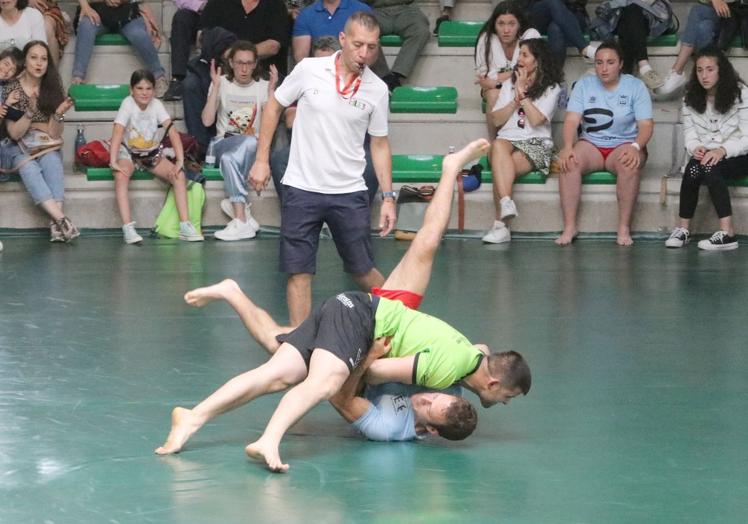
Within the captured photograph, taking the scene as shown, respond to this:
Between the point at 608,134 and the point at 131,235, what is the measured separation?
374 cm

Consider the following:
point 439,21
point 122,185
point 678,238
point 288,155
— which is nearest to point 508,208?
point 678,238

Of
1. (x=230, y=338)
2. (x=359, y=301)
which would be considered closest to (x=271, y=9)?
(x=230, y=338)

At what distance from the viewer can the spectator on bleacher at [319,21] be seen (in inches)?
430

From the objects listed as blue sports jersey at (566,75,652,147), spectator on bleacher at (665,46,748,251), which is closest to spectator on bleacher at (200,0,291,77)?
blue sports jersey at (566,75,652,147)

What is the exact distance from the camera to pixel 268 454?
15.0ft

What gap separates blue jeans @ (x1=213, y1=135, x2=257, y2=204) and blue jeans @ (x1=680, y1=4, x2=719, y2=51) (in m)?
3.79

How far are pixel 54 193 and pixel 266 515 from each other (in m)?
6.57

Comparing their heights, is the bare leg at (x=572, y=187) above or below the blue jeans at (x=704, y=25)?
below

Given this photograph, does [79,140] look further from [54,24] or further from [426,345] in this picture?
[426,345]

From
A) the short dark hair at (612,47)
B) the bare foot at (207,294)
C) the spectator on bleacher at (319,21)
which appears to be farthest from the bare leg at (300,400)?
the spectator on bleacher at (319,21)

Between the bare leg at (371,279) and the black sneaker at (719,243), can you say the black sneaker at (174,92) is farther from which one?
the bare leg at (371,279)

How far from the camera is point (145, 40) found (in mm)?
11484

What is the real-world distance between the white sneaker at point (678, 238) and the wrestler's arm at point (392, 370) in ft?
17.7

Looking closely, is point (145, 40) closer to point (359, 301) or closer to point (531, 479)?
point (359, 301)
